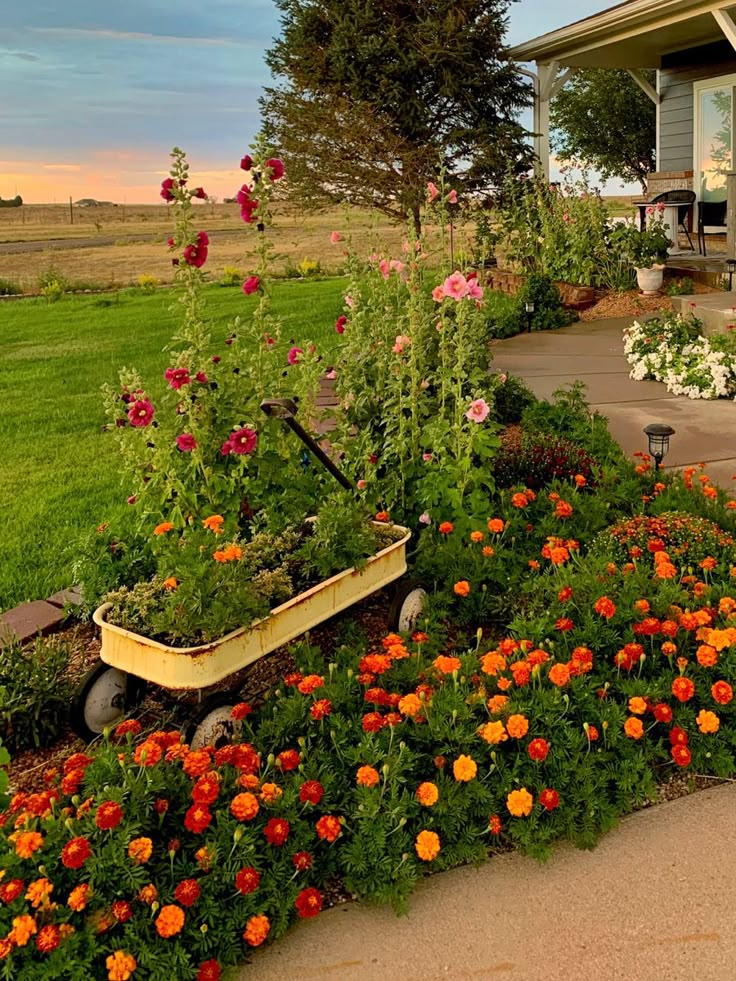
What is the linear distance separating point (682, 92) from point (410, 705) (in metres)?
14.1

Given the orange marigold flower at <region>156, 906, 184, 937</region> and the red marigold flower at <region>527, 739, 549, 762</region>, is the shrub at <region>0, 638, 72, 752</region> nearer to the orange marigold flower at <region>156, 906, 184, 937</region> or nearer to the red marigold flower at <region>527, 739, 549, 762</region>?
the orange marigold flower at <region>156, 906, 184, 937</region>

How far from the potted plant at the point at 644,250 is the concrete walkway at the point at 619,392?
74 cm

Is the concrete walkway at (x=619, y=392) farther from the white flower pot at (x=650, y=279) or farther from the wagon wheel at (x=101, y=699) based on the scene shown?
the wagon wheel at (x=101, y=699)

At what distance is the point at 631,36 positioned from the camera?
11.5 m

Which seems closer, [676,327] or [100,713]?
[100,713]

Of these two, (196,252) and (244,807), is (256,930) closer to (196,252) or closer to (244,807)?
(244,807)

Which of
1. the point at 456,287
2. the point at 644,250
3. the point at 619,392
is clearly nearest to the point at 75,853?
the point at 456,287

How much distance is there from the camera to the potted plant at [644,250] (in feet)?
32.0

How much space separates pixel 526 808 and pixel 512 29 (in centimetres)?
1673

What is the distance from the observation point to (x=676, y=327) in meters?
7.03

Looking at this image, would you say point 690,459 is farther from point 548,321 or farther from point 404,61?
point 404,61

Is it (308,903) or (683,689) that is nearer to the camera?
(308,903)

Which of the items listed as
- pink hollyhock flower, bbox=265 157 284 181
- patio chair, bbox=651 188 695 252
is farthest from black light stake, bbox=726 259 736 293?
pink hollyhock flower, bbox=265 157 284 181

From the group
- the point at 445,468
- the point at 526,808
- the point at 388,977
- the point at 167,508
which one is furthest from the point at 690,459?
the point at 388,977
